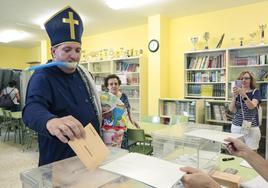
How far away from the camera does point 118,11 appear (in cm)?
474

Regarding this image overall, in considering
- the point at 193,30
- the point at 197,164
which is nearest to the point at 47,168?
the point at 197,164

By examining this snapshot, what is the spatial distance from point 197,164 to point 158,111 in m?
3.64

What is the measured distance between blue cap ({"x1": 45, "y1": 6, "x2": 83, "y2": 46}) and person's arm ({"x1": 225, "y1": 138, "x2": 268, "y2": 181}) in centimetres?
95

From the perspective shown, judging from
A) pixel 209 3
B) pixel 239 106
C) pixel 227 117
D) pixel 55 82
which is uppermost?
pixel 209 3

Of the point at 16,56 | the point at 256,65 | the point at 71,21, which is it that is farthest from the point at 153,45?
the point at 16,56

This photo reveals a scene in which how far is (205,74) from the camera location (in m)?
4.66

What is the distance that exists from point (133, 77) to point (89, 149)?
495 centimetres

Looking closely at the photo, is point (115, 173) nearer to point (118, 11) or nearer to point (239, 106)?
point (239, 106)

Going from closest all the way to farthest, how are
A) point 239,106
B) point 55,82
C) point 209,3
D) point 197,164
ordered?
point 55,82, point 197,164, point 239,106, point 209,3

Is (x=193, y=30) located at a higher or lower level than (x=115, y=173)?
higher

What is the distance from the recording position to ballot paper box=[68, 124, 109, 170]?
0.67 m

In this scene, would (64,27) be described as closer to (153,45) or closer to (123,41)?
(153,45)

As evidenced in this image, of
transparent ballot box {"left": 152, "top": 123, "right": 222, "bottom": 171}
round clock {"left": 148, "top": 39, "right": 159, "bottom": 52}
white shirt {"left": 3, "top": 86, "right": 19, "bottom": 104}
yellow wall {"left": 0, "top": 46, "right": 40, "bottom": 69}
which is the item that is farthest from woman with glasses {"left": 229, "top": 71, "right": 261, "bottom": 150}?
yellow wall {"left": 0, "top": 46, "right": 40, "bottom": 69}

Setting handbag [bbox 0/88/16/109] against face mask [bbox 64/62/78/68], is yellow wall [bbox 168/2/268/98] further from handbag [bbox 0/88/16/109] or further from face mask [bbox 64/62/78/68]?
handbag [bbox 0/88/16/109]
